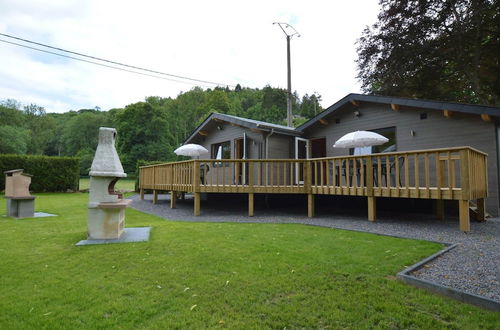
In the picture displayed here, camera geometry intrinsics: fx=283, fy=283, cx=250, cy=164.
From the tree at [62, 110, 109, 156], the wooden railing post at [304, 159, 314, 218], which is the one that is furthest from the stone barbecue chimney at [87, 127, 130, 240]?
the tree at [62, 110, 109, 156]

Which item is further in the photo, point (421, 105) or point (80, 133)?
point (80, 133)

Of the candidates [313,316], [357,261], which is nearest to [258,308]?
[313,316]

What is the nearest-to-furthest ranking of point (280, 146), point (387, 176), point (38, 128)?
point (387, 176), point (280, 146), point (38, 128)

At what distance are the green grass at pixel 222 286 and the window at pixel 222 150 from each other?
24.6 ft

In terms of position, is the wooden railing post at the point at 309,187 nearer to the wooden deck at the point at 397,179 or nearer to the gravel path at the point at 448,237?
the wooden deck at the point at 397,179

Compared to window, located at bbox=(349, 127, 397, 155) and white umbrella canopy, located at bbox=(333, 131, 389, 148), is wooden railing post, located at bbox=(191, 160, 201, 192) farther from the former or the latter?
window, located at bbox=(349, 127, 397, 155)

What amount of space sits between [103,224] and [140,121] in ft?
114

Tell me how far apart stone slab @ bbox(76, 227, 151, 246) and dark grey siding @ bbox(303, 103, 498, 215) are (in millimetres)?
6902

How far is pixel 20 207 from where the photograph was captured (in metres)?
7.54

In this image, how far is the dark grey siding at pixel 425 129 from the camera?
6957 mm

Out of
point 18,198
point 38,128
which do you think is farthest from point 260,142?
point 38,128

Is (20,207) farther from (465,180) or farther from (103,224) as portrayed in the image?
(465,180)

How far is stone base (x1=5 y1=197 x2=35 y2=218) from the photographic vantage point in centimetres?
755

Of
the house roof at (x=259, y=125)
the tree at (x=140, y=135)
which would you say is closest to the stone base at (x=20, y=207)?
the house roof at (x=259, y=125)
